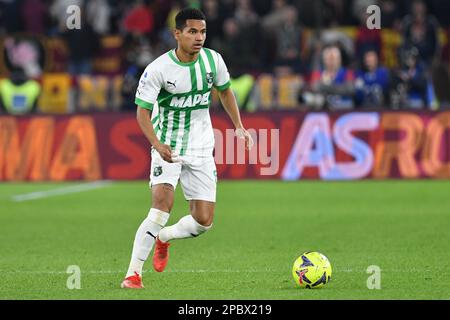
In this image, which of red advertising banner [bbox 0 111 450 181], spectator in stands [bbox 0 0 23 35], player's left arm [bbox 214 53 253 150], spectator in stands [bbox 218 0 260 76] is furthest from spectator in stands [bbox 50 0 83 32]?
player's left arm [bbox 214 53 253 150]

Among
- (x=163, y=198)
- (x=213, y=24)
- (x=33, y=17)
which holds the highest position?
(x=33, y=17)

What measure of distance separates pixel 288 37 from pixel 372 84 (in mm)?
3423

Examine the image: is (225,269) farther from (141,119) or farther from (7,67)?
(7,67)

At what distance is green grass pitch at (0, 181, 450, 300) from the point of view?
9.17 meters

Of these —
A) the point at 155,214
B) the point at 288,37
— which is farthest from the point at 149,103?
the point at 288,37

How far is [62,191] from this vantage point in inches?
739

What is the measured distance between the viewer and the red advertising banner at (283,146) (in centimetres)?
1931

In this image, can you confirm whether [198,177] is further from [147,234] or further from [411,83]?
[411,83]

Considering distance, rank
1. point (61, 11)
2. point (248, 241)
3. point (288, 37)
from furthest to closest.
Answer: point (61, 11), point (288, 37), point (248, 241)

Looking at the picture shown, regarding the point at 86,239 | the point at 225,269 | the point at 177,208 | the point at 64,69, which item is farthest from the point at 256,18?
the point at 225,269

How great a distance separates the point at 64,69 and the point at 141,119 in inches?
636

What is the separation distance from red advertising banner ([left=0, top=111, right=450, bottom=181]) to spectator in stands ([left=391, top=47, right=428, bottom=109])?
4.69ft

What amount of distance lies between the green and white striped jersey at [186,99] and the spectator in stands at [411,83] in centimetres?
1138
